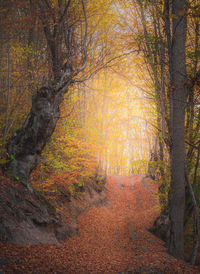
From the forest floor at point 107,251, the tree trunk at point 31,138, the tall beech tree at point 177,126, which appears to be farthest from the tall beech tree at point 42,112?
the tall beech tree at point 177,126

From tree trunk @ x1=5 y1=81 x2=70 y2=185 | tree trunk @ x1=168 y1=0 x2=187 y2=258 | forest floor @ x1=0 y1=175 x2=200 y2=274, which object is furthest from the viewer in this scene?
tree trunk @ x1=5 y1=81 x2=70 y2=185

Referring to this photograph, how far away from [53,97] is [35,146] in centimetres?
173

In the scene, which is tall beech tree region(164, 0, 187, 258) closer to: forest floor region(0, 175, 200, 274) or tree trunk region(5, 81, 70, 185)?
forest floor region(0, 175, 200, 274)

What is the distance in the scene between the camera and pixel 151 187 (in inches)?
587

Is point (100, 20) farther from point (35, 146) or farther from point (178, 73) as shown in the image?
point (35, 146)

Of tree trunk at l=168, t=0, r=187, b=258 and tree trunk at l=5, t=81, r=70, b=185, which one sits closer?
tree trunk at l=168, t=0, r=187, b=258

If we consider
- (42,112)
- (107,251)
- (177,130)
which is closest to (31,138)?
(42,112)

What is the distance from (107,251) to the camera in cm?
598

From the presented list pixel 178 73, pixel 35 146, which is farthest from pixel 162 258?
pixel 178 73

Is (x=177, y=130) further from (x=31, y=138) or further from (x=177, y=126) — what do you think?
(x=31, y=138)

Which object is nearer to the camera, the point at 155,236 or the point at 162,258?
the point at 162,258

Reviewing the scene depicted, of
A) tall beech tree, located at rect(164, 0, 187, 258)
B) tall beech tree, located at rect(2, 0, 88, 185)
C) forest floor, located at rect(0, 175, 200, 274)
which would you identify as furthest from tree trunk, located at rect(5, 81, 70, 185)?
tall beech tree, located at rect(164, 0, 187, 258)

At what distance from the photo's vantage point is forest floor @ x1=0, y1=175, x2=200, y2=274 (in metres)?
3.24

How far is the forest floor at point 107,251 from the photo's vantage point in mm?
3244
